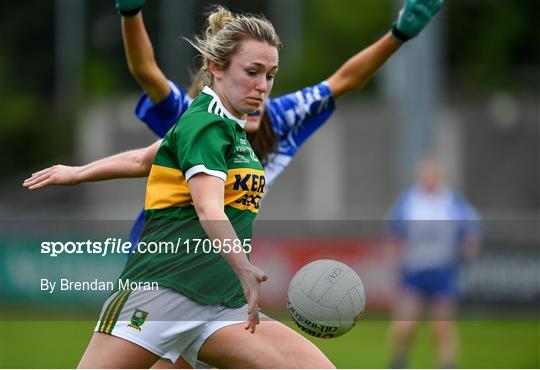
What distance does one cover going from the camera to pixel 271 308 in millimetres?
14320

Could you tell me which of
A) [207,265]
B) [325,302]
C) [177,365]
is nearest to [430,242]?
[177,365]

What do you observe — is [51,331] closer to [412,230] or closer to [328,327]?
[412,230]

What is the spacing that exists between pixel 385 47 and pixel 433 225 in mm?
5505

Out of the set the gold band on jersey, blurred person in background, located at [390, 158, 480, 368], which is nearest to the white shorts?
the gold band on jersey

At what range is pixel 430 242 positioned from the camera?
37.0 ft

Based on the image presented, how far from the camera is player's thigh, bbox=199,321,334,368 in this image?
4.42 metres

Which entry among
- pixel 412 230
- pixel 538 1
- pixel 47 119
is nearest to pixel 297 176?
pixel 538 1

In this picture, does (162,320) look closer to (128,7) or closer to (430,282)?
(128,7)

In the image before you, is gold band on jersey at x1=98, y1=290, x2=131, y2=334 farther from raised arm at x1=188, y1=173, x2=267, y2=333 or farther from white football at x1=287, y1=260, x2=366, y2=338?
white football at x1=287, y1=260, x2=366, y2=338

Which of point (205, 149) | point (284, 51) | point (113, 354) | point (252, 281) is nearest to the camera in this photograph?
point (252, 281)

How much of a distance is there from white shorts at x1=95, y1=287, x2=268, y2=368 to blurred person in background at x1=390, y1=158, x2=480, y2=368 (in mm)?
6202

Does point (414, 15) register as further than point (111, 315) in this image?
Yes

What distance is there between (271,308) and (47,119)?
2717 cm

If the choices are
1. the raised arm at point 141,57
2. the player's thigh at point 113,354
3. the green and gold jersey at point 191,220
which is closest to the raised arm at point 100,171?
the green and gold jersey at point 191,220
